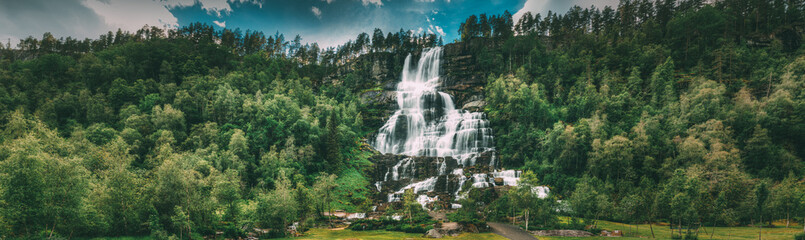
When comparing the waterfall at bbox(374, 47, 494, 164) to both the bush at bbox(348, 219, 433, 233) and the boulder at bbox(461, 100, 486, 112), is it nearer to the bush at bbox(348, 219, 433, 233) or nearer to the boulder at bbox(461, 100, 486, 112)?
the boulder at bbox(461, 100, 486, 112)

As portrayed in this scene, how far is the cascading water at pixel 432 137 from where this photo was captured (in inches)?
2470

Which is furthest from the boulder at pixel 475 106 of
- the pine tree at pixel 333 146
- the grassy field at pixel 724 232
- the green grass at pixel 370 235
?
the green grass at pixel 370 235

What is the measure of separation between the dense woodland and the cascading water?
15.9 feet

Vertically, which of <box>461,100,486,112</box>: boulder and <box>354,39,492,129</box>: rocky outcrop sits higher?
<box>354,39,492,129</box>: rocky outcrop

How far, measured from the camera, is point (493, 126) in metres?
76.1

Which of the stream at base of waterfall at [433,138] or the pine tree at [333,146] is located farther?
the pine tree at [333,146]

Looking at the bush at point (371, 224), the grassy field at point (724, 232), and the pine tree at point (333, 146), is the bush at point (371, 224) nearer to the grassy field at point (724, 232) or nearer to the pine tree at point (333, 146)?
the grassy field at point (724, 232)

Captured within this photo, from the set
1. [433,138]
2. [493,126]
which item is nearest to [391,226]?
[433,138]

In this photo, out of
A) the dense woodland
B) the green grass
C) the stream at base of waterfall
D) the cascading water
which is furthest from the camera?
the cascading water

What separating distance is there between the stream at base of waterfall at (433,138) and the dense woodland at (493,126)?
4.55 m

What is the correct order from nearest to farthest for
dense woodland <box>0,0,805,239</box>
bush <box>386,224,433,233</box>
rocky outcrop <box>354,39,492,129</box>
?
dense woodland <box>0,0,805,239</box>, bush <box>386,224,433,233</box>, rocky outcrop <box>354,39,492,129</box>

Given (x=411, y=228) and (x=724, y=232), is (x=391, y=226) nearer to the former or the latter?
(x=411, y=228)

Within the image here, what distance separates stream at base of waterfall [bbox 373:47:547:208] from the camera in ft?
200

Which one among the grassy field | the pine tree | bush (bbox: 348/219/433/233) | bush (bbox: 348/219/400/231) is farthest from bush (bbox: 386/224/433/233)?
the pine tree
